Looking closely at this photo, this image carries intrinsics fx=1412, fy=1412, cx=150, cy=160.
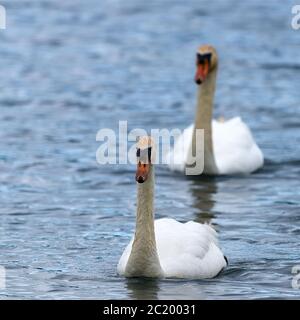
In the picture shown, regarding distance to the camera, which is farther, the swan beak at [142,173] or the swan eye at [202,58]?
the swan eye at [202,58]

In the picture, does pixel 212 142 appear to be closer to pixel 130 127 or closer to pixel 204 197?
pixel 204 197

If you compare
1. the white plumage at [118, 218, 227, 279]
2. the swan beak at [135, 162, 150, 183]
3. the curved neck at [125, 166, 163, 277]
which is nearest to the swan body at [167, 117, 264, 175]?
the white plumage at [118, 218, 227, 279]

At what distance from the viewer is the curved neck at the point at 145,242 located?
13.3 m

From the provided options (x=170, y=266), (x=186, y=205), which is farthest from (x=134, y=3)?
(x=170, y=266)

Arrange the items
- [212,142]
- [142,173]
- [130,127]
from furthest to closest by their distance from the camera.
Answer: [130,127]
[212,142]
[142,173]

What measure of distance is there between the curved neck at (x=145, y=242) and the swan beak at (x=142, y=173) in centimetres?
25

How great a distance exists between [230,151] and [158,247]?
563 cm

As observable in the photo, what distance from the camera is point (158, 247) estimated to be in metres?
13.7

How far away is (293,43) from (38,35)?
5383 mm

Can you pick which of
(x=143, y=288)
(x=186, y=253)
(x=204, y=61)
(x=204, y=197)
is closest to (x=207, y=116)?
(x=204, y=61)

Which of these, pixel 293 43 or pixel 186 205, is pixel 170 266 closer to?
pixel 186 205

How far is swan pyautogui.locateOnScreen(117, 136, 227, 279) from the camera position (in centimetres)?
1330

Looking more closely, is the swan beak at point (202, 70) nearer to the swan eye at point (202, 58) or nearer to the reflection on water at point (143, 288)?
the swan eye at point (202, 58)

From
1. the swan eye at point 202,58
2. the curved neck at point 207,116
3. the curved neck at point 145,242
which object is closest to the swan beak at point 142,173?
the curved neck at point 145,242
